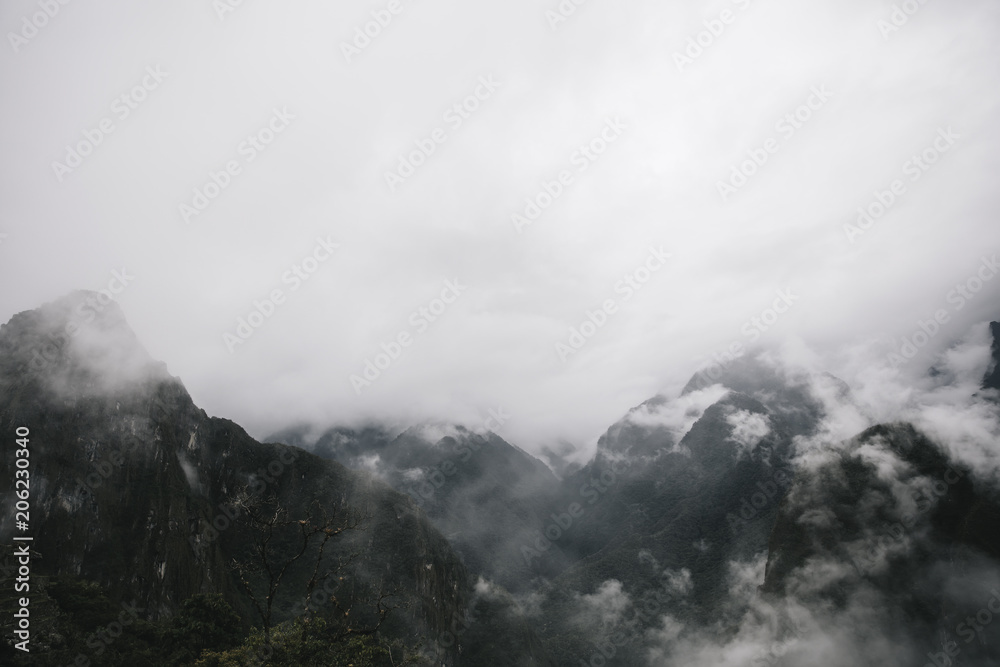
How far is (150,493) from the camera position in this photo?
374 feet

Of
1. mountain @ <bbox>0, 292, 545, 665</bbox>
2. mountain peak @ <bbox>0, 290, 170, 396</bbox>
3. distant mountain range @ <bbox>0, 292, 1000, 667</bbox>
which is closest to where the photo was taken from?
mountain @ <bbox>0, 292, 545, 665</bbox>

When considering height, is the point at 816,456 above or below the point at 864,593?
above

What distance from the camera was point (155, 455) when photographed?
120 m

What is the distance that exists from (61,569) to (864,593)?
623 ft

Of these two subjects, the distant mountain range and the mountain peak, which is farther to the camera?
the mountain peak

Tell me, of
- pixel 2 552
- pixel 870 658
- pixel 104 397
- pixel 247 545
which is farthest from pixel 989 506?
pixel 104 397

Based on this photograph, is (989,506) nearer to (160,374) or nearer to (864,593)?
(864,593)

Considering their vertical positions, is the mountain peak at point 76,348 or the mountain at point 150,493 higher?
the mountain peak at point 76,348

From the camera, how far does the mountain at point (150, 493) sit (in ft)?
326

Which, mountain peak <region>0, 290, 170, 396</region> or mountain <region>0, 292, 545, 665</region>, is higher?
mountain peak <region>0, 290, 170, 396</region>

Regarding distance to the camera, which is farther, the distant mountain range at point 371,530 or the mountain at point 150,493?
the distant mountain range at point 371,530

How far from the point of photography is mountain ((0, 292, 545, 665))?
9931 cm

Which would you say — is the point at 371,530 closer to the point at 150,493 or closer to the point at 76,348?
the point at 150,493

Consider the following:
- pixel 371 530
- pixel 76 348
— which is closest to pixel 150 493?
pixel 76 348
